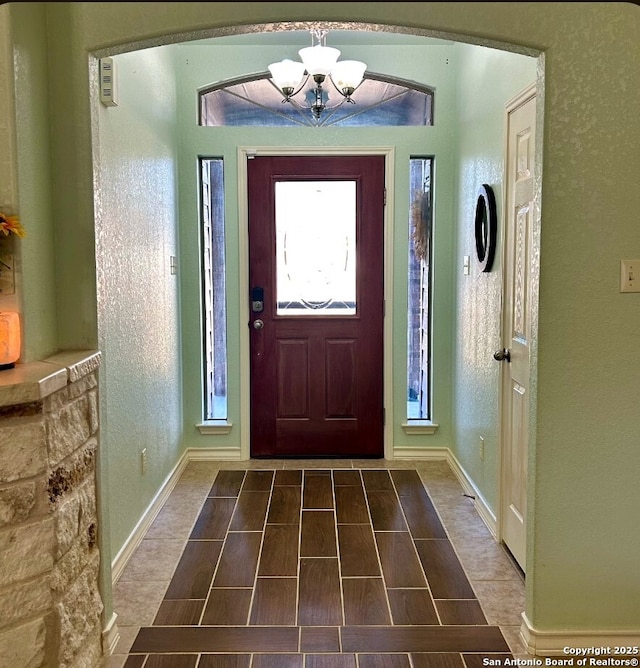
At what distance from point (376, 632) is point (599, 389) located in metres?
1.17

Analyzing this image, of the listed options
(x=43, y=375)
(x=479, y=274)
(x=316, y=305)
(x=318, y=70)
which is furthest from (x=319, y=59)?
(x=43, y=375)

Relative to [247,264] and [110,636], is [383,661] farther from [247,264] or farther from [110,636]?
[247,264]

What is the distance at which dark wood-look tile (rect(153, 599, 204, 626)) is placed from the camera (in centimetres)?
238

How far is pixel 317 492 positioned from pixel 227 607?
4.27ft

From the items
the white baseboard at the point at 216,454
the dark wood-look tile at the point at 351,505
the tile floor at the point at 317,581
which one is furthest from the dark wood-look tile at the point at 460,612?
the white baseboard at the point at 216,454

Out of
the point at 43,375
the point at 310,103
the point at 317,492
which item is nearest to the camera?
the point at 43,375

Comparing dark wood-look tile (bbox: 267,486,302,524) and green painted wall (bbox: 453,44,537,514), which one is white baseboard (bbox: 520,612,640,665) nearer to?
green painted wall (bbox: 453,44,537,514)

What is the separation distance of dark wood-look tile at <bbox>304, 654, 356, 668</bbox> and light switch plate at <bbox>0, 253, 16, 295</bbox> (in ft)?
4.99

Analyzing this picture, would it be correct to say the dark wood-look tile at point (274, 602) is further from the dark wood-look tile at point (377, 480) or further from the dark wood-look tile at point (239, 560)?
the dark wood-look tile at point (377, 480)

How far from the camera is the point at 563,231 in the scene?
2057 mm

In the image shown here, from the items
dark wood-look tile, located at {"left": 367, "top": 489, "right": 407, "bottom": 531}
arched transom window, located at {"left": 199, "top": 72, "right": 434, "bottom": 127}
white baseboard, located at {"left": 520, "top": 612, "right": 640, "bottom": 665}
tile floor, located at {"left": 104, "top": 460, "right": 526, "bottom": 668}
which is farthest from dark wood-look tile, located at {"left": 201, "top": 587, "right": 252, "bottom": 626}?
arched transom window, located at {"left": 199, "top": 72, "right": 434, "bottom": 127}

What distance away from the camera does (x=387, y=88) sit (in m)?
4.22

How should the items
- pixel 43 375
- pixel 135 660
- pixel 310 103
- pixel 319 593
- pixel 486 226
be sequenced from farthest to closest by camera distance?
pixel 310 103, pixel 486 226, pixel 319 593, pixel 135 660, pixel 43 375

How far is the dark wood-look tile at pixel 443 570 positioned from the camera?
2602 mm
